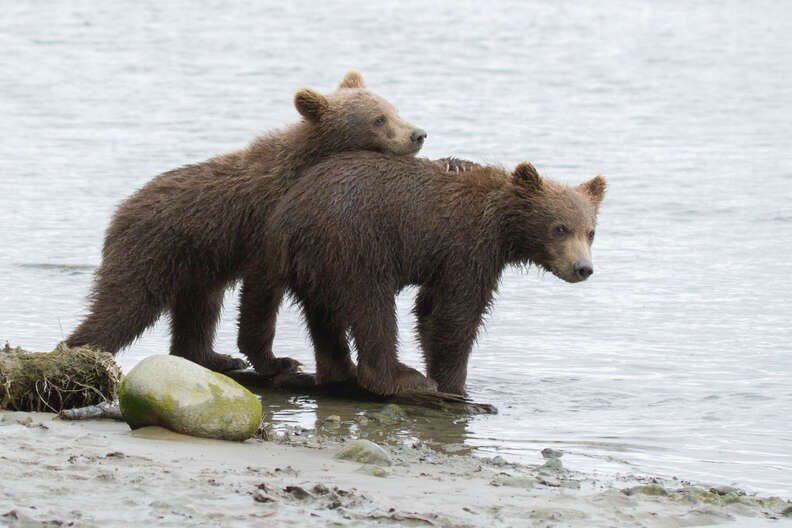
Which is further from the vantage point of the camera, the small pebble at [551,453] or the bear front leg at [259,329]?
the bear front leg at [259,329]

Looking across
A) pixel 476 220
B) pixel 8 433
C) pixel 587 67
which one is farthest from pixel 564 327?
pixel 587 67

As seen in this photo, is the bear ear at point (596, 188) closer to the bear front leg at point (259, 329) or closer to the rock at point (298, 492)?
the bear front leg at point (259, 329)

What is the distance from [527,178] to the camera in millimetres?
8133

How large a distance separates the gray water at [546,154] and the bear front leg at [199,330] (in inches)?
17.5

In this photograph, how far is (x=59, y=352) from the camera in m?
6.99

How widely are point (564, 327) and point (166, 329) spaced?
9.94 feet

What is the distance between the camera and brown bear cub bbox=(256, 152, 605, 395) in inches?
A: 314

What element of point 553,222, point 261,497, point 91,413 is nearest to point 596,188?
point 553,222

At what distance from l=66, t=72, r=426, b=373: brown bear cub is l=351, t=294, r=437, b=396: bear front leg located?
810 mm

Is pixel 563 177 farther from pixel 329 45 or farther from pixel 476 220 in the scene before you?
pixel 329 45

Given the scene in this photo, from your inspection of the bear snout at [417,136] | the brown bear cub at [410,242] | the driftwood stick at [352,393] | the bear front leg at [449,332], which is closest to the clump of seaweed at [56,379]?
the brown bear cub at [410,242]

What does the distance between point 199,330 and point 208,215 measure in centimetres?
101

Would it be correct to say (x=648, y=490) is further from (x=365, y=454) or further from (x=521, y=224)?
(x=521, y=224)

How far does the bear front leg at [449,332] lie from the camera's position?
8086 millimetres
